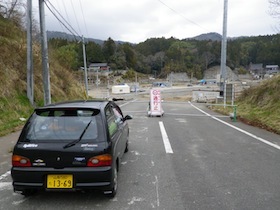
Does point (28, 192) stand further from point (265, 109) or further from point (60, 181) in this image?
point (265, 109)

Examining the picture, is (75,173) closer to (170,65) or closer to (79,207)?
(79,207)

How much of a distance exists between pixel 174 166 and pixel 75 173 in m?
2.64

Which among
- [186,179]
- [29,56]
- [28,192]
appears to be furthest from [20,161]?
[29,56]

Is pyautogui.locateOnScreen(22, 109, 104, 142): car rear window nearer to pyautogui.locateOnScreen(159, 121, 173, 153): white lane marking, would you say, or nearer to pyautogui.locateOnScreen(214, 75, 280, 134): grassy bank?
pyautogui.locateOnScreen(159, 121, 173, 153): white lane marking

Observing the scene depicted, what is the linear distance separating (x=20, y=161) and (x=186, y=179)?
2890 millimetres

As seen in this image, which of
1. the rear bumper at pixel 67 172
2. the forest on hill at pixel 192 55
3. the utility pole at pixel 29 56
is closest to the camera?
the rear bumper at pixel 67 172

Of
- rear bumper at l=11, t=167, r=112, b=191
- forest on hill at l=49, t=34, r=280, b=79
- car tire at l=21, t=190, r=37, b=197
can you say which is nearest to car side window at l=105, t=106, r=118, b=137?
rear bumper at l=11, t=167, r=112, b=191

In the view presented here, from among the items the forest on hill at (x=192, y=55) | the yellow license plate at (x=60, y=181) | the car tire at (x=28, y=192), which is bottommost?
the car tire at (x=28, y=192)

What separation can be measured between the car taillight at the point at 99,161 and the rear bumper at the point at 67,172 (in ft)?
0.19

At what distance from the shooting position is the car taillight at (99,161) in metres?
3.92

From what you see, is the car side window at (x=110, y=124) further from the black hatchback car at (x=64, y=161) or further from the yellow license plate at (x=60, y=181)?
the yellow license plate at (x=60, y=181)

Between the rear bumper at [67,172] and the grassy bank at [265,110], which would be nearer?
A: the rear bumper at [67,172]

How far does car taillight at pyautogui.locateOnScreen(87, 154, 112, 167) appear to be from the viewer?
3916mm

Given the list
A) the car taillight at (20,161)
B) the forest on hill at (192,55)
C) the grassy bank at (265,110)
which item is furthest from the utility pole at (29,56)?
the forest on hill at (192,55)
